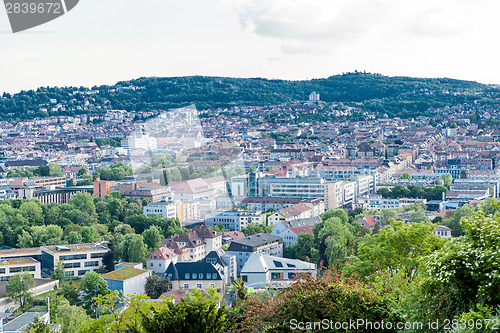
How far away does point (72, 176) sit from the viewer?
34.6 m

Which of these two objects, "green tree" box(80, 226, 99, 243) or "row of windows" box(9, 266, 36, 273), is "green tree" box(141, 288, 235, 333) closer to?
"row of windows" box(9, 266, 36, 273)

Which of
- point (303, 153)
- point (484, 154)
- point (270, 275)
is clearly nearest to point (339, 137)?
point (303, 153)

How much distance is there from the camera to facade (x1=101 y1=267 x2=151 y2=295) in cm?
1254

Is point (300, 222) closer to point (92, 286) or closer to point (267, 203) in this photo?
point (267, 203)

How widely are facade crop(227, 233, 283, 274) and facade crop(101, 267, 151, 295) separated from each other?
255cm

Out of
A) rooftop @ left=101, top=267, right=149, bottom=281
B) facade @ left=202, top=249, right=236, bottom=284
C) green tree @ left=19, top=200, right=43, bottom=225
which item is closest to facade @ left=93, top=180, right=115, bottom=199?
green tree @ left=19, top=200, right=43, bottom=225

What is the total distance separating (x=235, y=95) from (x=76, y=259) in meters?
55.2

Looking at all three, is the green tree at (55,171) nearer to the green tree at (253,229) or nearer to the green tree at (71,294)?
the green tree at (253,229)

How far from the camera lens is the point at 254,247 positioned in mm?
15492

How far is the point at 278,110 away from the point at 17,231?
49.5 meters

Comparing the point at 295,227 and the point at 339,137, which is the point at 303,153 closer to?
the point at 339,137

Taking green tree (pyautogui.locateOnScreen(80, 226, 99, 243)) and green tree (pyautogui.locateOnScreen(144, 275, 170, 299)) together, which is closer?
green tree (pyautogui.locateOnScreen(144, 275, 170, 299))

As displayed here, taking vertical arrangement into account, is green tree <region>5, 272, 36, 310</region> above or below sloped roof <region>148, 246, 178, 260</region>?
below

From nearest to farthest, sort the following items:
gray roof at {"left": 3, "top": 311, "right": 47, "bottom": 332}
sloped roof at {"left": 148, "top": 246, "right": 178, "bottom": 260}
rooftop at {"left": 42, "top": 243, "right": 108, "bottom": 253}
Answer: gray roof at {"left": 3, "top": 311, "right": 47, "bottom": 332}
sloped roof at {"left": 148, "top": 246, "right": 178, "bottom": 260}
rooftop at {"left": 42, "top": 243, "right": 108, "bottom": 253}
